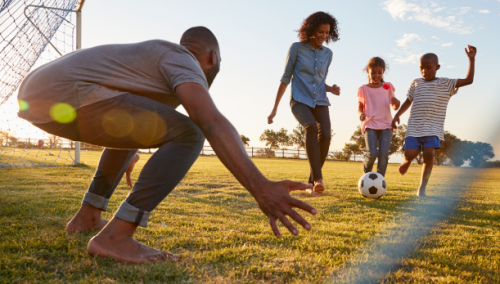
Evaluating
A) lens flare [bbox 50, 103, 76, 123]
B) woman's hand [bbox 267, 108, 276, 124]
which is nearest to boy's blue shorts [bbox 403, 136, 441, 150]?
woman's hand [bbox 267, 108, 276, 124]

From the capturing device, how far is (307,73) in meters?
4.95

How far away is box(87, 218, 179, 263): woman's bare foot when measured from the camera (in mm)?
1818

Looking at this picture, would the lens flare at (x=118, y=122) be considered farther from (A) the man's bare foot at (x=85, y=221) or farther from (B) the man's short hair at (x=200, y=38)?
(A) the man's bare foot at (x=85, y=221)

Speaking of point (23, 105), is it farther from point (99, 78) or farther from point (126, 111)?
point (126, 111)

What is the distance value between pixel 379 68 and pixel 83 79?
5.32 metres

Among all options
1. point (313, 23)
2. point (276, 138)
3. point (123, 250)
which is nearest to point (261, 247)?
point (123, 250)

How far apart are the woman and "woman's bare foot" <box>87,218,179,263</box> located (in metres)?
3.21

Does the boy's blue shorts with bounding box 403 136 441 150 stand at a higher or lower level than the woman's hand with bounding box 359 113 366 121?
lower

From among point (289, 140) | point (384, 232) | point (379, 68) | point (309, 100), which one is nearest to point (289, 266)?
point (384, 232)

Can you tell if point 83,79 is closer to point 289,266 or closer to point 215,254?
point 215,254

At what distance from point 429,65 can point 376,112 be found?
1.09m

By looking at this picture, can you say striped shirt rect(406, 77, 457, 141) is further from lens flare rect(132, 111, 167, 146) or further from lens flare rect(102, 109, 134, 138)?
lens flare rect(102, 109, 134, 138)

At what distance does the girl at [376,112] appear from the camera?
5.61 m

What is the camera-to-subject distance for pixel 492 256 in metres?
2.12
